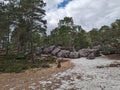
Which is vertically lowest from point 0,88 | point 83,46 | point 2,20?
point 0,88

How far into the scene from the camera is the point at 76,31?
65000 millimetres

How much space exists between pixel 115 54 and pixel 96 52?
438cm

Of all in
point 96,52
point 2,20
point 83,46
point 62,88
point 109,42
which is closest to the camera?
point 62,88

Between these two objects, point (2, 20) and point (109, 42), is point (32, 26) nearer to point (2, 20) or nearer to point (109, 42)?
point (2, 20)

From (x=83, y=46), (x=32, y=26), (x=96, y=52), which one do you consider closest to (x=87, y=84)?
(x=32, y=26)

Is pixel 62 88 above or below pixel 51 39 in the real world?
below

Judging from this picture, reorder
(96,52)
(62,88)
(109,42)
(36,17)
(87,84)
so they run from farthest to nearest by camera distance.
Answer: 1. (109,42)
2. (96,52)
3. (36,17)
4. (87,84)
5. (62,88)

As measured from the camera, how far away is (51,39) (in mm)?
71812

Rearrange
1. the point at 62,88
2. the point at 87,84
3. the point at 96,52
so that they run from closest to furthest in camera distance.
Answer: the point at 62,88, the point at 87,84, the point at 96,52

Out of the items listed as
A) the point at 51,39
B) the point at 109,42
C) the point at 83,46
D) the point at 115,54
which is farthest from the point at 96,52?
the point at 51,39

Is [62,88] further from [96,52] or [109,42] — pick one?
[109,42]

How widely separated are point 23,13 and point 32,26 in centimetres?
259

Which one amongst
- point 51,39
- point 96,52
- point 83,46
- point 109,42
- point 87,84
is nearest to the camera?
point 87,84

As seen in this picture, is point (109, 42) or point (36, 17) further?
point (109, 42)
